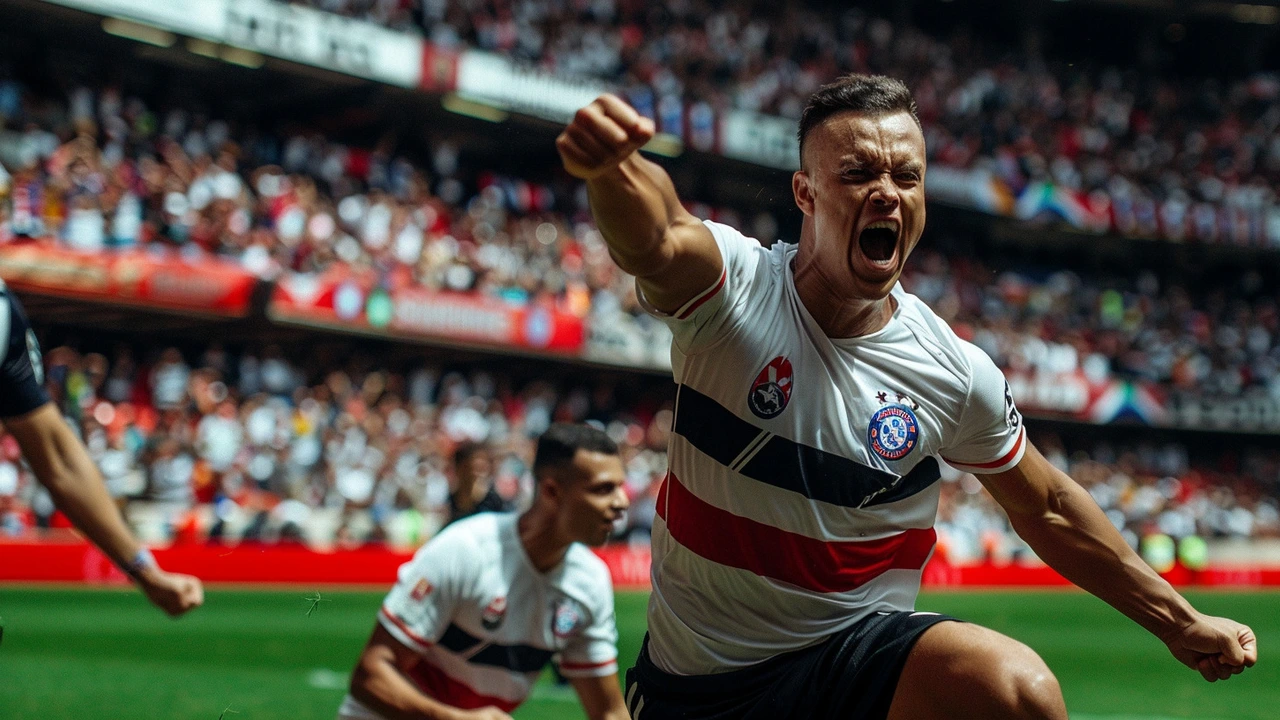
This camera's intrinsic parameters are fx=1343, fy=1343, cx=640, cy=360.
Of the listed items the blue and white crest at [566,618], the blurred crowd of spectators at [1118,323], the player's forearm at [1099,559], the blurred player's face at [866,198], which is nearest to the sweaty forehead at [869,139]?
the blurred player's face at [866,198]

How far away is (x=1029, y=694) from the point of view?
2.75 m

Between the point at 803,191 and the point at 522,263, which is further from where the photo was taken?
the point at 522,263

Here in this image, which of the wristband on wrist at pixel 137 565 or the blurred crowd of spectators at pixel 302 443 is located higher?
the wristband on wrist at pixel 137 565

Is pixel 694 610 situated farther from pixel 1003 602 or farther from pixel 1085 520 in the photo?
pixel 1003 602

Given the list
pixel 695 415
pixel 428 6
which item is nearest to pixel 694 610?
pixel 695 415

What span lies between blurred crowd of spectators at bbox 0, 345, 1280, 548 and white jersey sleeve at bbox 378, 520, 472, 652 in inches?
287

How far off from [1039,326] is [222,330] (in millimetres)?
19229

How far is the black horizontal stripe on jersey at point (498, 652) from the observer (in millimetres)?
5023

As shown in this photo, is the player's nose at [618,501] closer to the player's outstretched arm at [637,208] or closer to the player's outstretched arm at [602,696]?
the player's outstretched arm at [602,696]

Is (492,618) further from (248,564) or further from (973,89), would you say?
(973,89)

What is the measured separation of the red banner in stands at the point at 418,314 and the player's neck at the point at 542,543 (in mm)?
15640

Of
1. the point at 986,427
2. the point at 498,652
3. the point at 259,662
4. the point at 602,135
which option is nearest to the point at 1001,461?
the point at 986,427

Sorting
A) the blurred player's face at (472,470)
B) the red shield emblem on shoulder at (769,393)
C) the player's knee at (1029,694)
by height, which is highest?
the red shield emblem on shoulder at (769,393)

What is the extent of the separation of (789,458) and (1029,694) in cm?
74
